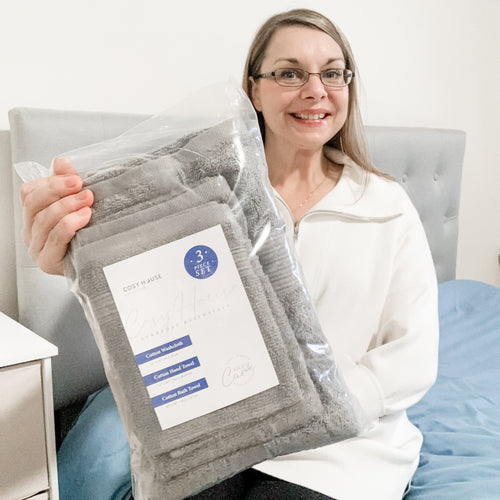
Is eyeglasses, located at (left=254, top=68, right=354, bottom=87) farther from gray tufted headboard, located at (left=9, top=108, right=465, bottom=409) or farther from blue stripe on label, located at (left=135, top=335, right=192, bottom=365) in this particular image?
blue stripe on label, located at (left=135, top=335, right=192, bottom=365)

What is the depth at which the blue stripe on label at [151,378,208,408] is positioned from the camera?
62cm

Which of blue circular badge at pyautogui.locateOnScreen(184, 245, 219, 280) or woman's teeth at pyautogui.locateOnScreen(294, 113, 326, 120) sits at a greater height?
woman's teeth at pyautogui.locateOnScreen(294, 113, 326, 120)

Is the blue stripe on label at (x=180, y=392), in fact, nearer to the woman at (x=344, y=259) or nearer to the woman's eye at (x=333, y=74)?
the woman at (x=344, y=259)

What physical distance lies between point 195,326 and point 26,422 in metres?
0.46

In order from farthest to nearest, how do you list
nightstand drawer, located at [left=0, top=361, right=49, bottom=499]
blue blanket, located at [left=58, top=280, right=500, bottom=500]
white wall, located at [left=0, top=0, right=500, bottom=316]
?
1. white wall, located at [left=0, top=0, right=500, bottom=316]
2. blue blanket, located at [left=58, top=280, right=500, bottom=500]
3. nightstand drawer, located at [left=0, top=361, right=49, bottom=499]

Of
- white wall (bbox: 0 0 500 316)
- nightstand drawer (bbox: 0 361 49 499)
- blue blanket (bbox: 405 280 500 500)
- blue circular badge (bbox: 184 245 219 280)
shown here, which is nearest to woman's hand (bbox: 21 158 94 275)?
blue circular badge (bbox: 184 245 219 280)

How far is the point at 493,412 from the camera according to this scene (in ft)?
4.26

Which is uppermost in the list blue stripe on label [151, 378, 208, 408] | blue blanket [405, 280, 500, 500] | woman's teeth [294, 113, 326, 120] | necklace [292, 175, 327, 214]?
woman's teeth [294, 113, 326, 120]

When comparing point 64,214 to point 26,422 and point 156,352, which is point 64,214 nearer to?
point 156,352

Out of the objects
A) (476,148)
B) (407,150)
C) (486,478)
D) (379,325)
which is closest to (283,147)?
(379,325)

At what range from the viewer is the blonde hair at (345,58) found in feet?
3.43

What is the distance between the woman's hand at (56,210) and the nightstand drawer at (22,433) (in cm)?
26

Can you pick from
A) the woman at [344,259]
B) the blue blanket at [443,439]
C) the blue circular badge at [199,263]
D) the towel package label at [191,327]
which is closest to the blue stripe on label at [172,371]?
A: the towel package label at [191,327]

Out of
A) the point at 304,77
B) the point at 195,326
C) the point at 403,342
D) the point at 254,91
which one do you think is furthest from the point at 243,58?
the point at 195,326
